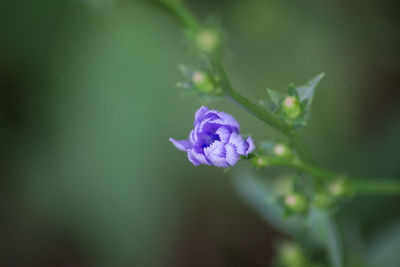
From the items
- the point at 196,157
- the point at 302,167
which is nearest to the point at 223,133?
the point at 196,157

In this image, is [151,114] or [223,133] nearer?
[223,133]

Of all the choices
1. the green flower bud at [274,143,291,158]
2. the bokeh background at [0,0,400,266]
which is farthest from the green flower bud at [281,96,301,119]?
the bokeh background at [0,0,400,266]

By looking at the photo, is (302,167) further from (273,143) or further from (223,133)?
(223,133)

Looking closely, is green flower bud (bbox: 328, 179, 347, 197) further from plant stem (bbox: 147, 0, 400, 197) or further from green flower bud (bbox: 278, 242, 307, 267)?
green flower bud (bbox: 278, 242, 307, 267)

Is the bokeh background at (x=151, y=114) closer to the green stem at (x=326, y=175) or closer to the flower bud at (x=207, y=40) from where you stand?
the green stem at (x=326, y=175)

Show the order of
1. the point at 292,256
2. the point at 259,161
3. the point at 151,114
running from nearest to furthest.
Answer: the point at 259,161, the point at 292,256, the point at 151,114

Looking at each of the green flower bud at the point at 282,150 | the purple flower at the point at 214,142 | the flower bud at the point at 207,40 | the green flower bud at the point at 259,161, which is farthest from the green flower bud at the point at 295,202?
the flower bud at the point at 207,40
